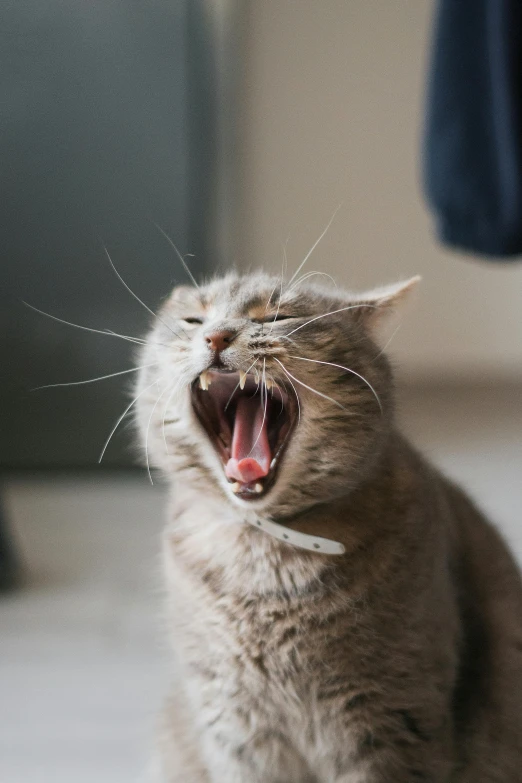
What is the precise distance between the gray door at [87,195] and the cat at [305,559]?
4.69ft

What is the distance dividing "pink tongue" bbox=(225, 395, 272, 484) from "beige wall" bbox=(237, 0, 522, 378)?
2.48 m

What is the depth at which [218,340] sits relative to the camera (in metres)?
0.95

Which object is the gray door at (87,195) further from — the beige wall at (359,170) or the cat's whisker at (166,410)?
the cat's whisker at (166,410)

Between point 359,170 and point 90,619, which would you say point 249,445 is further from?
point 359,170

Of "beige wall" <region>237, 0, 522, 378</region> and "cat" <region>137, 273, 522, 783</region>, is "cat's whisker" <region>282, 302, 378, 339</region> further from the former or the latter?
"beige wall" <region>237, 0, 522, 378</region>

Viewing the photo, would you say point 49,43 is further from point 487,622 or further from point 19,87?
point 487,622

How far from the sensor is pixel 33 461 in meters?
2.57

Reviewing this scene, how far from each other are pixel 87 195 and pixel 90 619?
1256 mm

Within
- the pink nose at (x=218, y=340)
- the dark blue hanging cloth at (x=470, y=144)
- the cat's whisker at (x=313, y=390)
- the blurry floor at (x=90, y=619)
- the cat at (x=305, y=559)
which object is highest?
the dark blue hanging cloth at (x=470, y=144)

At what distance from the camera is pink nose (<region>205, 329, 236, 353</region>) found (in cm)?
95

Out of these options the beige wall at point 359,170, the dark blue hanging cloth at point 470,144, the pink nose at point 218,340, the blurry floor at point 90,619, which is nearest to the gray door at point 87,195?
the blurry floor at point 90,619

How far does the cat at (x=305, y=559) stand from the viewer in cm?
96

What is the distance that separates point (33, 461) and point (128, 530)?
517 mm

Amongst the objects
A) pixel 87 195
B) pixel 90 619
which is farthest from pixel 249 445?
pixel 87 195
